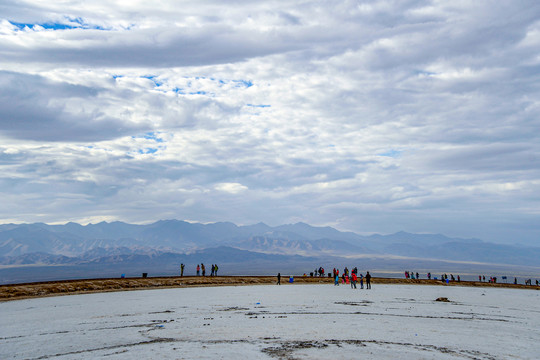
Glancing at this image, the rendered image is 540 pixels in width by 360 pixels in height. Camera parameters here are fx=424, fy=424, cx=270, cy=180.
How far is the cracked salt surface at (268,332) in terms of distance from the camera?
14703 millimetres

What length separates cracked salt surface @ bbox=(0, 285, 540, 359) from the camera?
14703 mm

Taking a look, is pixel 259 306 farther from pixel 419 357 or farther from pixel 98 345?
pixel 419 357

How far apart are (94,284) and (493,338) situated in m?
44.6

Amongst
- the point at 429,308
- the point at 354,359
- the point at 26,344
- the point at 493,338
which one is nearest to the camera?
the point at 354,359

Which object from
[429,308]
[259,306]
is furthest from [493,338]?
[259,306]

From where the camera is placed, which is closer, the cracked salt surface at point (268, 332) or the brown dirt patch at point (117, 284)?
the cracked salt surface at point (268, 332)

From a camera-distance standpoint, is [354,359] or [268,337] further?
[268,337]

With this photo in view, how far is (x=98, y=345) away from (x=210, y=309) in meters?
11.7

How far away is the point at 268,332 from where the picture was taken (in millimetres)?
18484

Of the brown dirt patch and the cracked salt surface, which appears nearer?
the cracked salt surface

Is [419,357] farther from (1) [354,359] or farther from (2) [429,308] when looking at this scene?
(2) [429,308]

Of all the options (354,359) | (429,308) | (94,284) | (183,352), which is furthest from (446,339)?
(94,284)

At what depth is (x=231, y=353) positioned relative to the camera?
46.3 feet

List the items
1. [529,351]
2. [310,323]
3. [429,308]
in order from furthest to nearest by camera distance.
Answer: [429,308]
[310,323]
[529,351]
